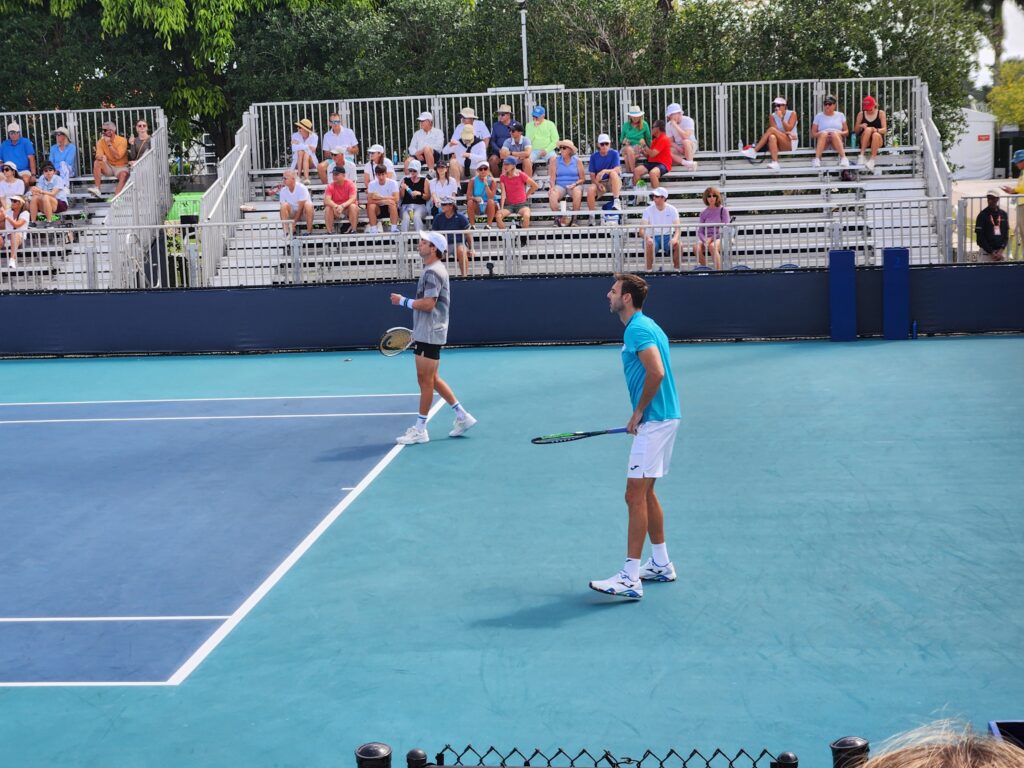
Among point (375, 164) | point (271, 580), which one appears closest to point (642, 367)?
point (271, 580)

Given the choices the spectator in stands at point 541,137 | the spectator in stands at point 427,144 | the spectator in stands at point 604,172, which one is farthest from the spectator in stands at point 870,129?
the spectator in stands at point 427,144

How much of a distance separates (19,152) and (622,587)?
72.4ft

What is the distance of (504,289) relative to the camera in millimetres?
20828

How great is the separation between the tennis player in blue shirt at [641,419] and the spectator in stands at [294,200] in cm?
1649

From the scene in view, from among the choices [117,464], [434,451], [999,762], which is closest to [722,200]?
[434,451]

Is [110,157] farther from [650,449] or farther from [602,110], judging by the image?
[650,449]

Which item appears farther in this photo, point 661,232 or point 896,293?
point 661,232

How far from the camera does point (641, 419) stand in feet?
26.6

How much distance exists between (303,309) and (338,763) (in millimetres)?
15609

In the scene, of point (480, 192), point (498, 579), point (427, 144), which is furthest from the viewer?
point (427, 144)

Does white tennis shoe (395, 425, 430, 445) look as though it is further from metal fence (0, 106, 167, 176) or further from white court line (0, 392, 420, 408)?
metal fence (0, 106, 167, 176)

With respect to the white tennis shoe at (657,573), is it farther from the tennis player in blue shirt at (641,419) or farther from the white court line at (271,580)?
the white court line at (271,580)

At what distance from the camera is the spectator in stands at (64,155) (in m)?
27.2

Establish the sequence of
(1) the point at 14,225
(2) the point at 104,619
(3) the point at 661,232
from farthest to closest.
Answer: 1. (1) the point at 14,225
2. (3) the point at 661,232
3. (2) the point at 104,619
